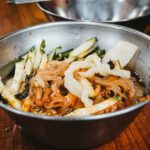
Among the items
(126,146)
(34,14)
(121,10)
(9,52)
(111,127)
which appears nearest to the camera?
(111,127)

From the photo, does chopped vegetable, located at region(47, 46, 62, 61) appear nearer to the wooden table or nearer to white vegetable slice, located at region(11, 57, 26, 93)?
white vegetable slice, located at region(11, 57, 26, 93)

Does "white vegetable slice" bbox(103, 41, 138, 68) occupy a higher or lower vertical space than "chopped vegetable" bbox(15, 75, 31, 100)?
higher

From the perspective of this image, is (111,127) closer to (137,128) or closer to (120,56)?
(137,128)

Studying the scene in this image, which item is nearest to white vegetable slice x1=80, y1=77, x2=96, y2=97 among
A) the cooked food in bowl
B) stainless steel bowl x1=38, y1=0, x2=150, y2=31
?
the cooked food in bowl

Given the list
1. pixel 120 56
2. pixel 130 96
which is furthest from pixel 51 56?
pixel 130 96

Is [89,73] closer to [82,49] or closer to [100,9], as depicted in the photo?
[82,49]

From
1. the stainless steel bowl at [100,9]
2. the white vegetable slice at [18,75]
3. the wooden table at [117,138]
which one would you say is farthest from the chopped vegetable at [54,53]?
the stainless steel bowl at [100,9]
